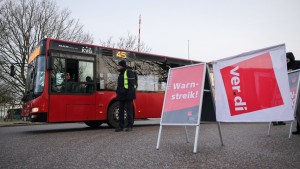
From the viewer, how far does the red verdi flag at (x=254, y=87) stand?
455cm

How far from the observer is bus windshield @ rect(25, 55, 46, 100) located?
9180 mm

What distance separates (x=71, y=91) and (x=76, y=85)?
10.1 inches

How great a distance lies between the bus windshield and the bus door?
290mm

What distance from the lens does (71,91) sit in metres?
9.49

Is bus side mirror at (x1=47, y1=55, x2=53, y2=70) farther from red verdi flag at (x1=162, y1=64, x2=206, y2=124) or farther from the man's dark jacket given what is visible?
red verdi flag at (x1=162, y1=64, x2=206, y2=124)

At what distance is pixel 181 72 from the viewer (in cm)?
540

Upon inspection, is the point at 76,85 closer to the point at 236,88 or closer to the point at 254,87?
the point at 236,88

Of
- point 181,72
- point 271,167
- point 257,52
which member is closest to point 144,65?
point 181,72

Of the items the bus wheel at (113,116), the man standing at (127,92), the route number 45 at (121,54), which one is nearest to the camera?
the man standing at (127,92)

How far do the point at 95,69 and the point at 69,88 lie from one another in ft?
3.82

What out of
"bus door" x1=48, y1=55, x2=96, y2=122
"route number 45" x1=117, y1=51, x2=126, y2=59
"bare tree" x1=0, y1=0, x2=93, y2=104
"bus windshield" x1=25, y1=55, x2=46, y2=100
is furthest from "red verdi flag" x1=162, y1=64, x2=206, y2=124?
"bare tree" x1=0, y1=0, x2=93, y2=104

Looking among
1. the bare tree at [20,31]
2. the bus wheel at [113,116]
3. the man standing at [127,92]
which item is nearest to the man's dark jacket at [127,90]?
the man standing at [127,92]

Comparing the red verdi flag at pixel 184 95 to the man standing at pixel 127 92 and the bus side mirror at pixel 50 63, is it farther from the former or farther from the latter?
the bus side mirror at pixel 50 63

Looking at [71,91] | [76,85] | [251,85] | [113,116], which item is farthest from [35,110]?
[251,85]
